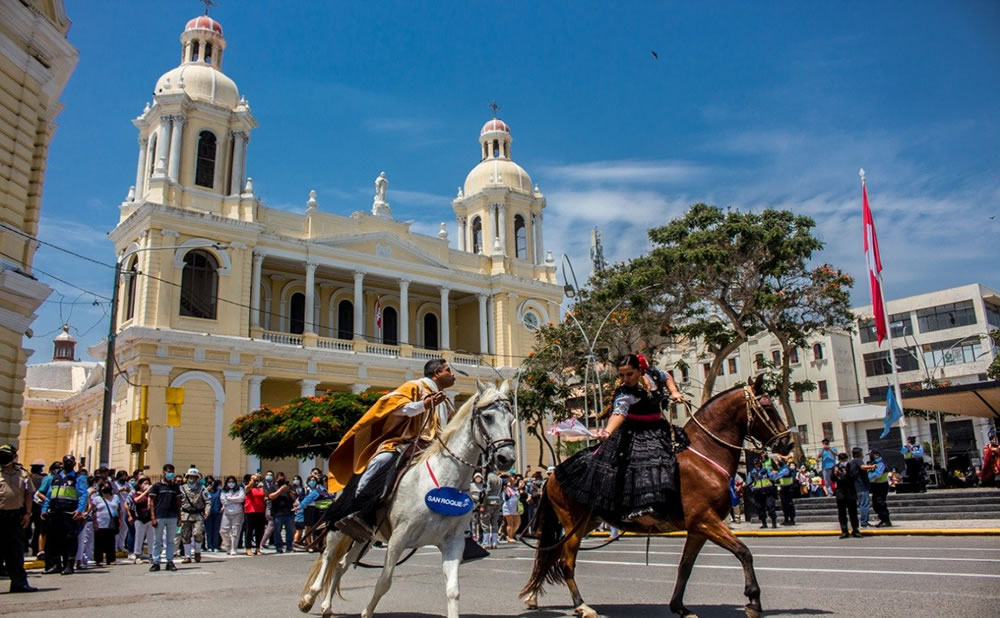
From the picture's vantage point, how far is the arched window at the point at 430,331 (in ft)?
142

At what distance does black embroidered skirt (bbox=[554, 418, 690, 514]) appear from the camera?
6761 millimetres

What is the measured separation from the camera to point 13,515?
994 centimetres

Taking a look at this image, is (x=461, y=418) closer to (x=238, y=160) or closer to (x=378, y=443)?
(x=378, y=443)

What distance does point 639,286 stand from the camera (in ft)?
91.2

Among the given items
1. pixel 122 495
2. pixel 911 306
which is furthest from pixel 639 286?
pixel 911 306

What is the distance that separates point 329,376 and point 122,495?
18.7 m

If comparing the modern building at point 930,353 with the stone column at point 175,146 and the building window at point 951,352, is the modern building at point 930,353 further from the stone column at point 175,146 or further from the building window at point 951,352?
the stone column at point 175,146

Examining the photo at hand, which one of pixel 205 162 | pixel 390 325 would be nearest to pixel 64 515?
pixel 205 162

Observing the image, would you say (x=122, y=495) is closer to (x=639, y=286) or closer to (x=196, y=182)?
(x=639, y=286)

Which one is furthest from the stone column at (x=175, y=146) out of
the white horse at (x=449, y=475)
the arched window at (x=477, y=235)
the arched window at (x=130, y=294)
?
the white horse at (x=449, y=475)

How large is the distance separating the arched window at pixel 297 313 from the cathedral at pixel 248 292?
104 mm

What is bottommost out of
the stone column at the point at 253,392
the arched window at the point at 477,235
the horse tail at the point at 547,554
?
the horse tail at the point at 547,554

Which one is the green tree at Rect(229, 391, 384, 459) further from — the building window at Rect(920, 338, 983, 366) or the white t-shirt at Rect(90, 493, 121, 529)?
the building window at Rect(920, 338, 983, 366)

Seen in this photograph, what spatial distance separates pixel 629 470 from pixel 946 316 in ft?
174
